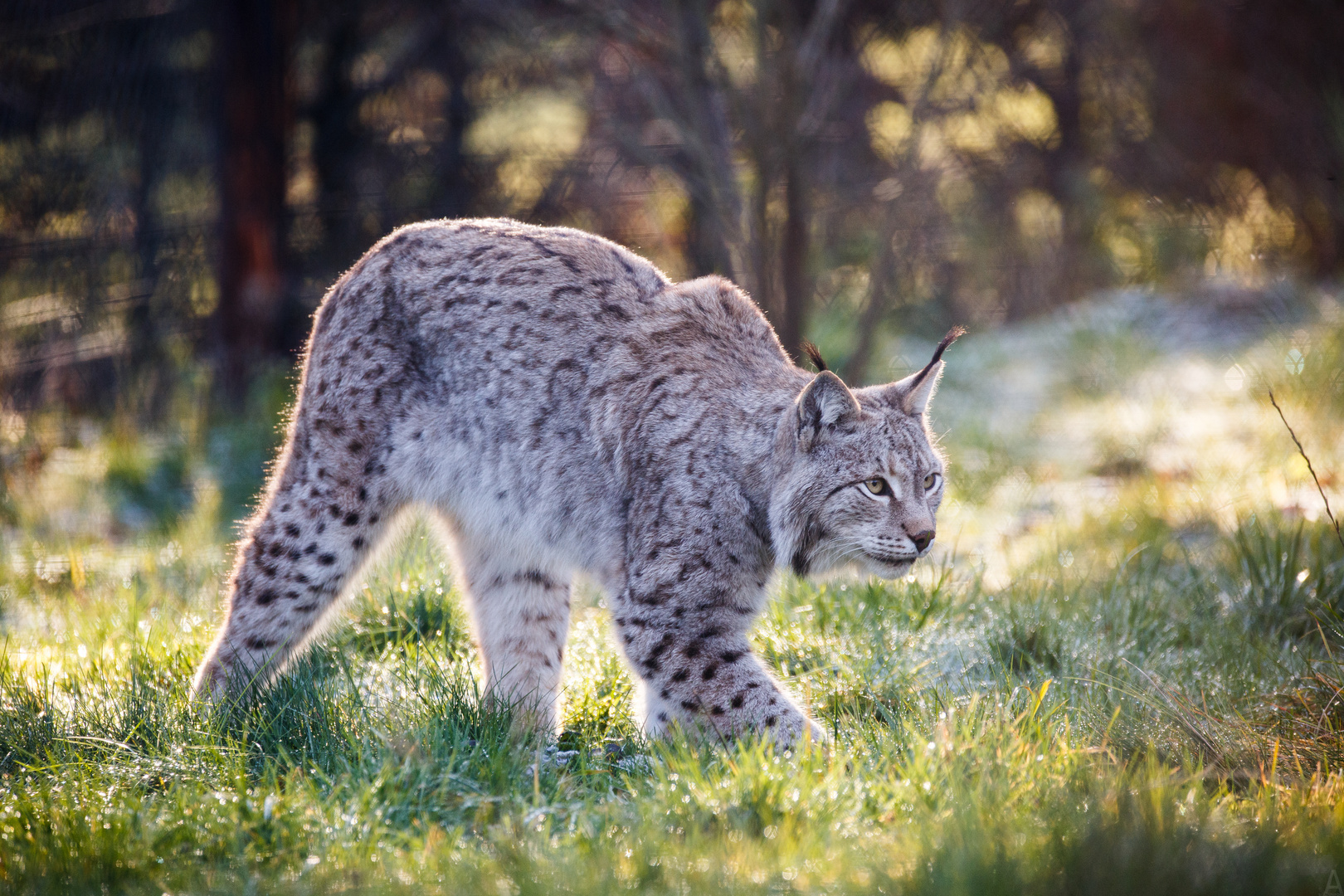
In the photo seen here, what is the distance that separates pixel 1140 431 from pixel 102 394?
21.9ft

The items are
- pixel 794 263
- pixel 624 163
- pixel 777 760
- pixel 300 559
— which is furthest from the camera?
pixel 624 163

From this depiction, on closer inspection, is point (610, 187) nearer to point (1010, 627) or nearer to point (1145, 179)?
point (1145, 179)

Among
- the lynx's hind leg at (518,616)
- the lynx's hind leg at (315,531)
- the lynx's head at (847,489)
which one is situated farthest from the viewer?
the lynx's hind leg at (518,616)

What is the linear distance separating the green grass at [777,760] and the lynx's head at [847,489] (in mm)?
443

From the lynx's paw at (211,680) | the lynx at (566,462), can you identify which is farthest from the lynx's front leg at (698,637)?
the lynx's paw at (211,680)

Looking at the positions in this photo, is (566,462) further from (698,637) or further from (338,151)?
(338,151)

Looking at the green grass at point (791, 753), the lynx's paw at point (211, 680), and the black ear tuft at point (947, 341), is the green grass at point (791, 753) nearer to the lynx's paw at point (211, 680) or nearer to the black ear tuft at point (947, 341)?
the lynx's paw at point (211, 680)

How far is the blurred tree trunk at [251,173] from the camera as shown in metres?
7.41

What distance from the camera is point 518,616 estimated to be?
3.68 metres

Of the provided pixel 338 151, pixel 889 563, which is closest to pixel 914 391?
pixel 889 563

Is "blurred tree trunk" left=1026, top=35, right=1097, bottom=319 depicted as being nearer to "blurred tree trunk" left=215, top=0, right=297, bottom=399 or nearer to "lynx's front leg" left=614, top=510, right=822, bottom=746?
"blurred tree trunk" left=215, top=0, right=297, bottom=399

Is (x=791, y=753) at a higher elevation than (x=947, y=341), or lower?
lower

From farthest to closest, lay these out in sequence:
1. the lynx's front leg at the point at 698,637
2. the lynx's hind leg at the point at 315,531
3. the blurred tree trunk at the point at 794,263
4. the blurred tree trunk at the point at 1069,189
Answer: the blurred tree trunk at the point at 1069,189, the blurred tree trunk at the point at 794,263, the lynx's hind leg at the point at 315,531, the lynx's front leg at the point at 698,637

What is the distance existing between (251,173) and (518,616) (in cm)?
512
